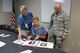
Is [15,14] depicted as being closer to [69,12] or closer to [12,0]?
[12,0]

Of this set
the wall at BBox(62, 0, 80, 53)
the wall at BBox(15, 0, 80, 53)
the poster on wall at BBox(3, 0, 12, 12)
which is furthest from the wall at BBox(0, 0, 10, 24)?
the wall at BBox(62, 0, 80, 53)

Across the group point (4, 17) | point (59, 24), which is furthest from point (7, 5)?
point (59, 24)

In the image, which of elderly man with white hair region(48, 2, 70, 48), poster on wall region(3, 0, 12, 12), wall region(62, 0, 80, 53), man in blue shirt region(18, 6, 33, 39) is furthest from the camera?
poster on wall region(3, 0, 12, 12)

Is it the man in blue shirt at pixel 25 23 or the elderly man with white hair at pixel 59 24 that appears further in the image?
the man in blue shirt at pixel 25 23

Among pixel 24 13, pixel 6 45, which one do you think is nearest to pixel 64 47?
pixel 24 13

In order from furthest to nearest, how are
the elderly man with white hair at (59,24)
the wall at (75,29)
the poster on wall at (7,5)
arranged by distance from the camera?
the poster on wall at (7,5) < the wall at (75,29) < the elderly man with white hair at (59,24)

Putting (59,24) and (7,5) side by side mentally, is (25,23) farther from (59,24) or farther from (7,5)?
(7,5)

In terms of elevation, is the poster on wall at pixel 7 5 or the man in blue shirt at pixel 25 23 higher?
the poster on wall at pixel 7 5

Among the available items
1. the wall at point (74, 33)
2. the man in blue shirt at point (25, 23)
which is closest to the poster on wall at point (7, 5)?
the man in blue shirt at point (25, 23)

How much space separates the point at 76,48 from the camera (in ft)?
12.6

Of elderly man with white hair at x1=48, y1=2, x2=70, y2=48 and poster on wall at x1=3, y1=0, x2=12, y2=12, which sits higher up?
poster on wall at x1=3, y1=0, x2=12, y2=12

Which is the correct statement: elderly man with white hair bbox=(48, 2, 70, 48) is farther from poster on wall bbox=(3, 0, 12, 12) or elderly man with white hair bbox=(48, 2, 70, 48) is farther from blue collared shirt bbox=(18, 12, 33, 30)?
poster on wall bbox=(3, 0, 12, 12)

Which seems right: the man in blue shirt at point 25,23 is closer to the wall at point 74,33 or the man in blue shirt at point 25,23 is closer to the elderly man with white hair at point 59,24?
the elderly man with white hair at point 59,24

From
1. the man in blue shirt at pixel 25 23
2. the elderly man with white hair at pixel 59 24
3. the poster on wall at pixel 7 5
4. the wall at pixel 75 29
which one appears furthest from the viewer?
the poster on wall at pixel 7 5
